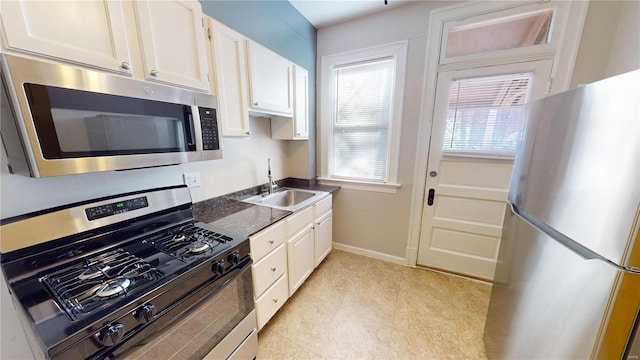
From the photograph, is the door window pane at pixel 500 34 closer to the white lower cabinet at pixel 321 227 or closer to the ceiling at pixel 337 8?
the ceiling at pixel 337 8

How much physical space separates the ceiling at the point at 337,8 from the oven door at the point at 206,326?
87.2 inches

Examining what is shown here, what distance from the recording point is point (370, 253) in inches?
103

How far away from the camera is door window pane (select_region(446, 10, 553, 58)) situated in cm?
173

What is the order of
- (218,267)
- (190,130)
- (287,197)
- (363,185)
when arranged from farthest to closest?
(363,185), (287,197), (190,130), (218,267)

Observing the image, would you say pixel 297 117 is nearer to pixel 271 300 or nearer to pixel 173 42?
pixel 173 42

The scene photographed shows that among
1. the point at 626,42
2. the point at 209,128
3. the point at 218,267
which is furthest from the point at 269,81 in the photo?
the point at 626,42

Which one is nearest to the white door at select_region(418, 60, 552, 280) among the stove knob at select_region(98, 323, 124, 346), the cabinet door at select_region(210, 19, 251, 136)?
the cabinet door at select_region(210, 19, 251, 136)

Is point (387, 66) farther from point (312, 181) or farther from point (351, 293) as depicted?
point (351, 293)

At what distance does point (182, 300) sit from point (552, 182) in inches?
62.5

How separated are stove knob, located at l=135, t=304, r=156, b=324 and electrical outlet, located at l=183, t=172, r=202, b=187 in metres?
0.92

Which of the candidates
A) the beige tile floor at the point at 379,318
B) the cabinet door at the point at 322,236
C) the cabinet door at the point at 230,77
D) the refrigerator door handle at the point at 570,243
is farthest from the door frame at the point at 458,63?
the cabinet door at the point at 230,77

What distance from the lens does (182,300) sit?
896 mm

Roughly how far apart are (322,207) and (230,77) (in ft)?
4.43

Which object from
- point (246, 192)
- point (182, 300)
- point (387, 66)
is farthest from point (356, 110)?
point (182, 300)
